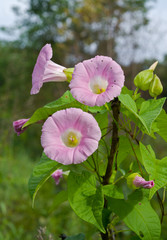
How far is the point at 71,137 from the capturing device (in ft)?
1.74

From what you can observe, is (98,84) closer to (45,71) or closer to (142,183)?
(45,71)

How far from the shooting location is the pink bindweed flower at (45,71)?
56cm

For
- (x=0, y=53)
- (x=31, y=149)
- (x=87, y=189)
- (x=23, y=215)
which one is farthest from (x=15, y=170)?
(x=0, y=53)

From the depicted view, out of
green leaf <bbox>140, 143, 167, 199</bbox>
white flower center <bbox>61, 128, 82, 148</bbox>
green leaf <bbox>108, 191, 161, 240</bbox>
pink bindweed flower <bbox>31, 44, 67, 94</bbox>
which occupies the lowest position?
A: green leaf <bbox>108, 191, 161, 240</bbox>

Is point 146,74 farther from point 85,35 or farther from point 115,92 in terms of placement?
point 85,35

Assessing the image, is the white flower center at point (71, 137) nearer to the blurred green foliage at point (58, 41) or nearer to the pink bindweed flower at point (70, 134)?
the pink bindweed flower at point (70, 134)

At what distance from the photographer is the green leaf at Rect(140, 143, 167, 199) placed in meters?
0.51

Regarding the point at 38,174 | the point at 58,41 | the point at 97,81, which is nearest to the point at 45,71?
the point at 97,81

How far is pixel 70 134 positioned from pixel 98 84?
0.12 metres

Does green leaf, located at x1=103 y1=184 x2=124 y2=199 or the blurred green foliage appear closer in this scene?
green leaf, located at x1=103 y1=184 x2=124 y2=199

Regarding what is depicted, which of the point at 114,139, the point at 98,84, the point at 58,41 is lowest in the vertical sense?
the point at 114,139

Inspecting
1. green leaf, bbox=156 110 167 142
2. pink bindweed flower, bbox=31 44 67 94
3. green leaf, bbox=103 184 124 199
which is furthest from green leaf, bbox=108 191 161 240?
pink bindweed flower, bbox=31 44 67 94

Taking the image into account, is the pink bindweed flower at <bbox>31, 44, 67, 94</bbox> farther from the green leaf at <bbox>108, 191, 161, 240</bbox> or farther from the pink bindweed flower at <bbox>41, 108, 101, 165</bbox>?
the green leaf at <bbox>108, 191, 161, 240</bbox>

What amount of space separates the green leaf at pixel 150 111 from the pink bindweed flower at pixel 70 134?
9cm
